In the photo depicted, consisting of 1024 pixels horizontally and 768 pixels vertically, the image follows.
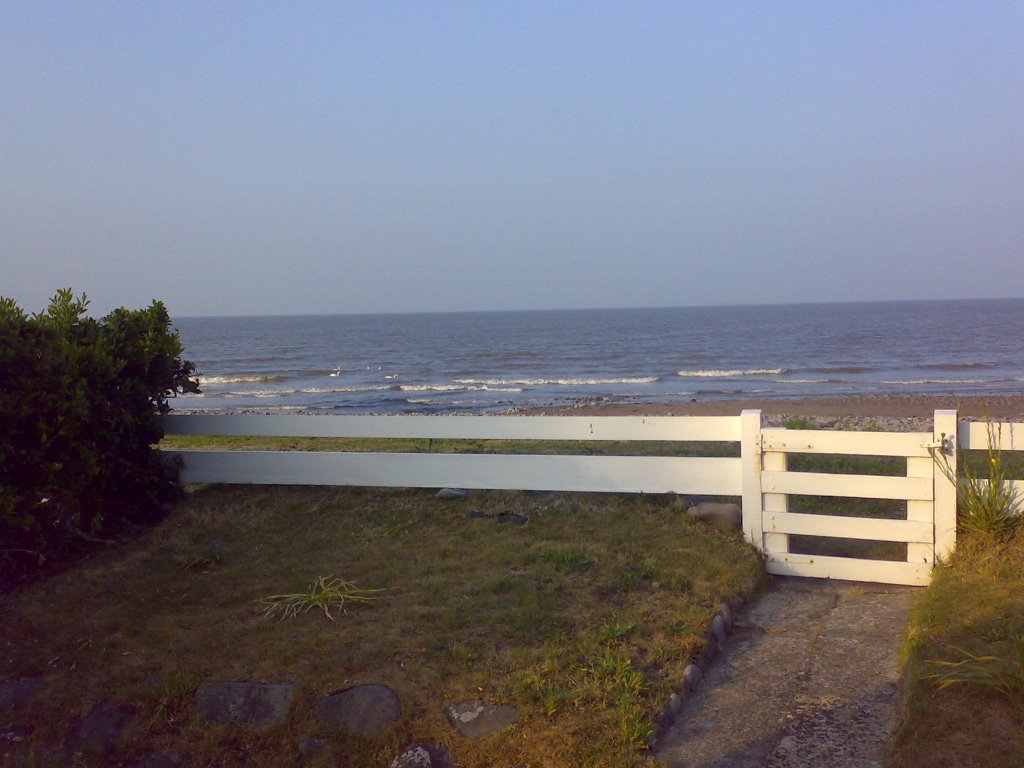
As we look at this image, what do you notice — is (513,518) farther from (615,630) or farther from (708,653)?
(708,653)

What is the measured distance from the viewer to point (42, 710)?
13.8 ft

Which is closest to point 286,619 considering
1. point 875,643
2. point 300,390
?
point 875,643

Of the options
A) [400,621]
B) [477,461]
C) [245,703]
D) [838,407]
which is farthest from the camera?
[838,407]

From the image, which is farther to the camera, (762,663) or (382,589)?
(382,589)

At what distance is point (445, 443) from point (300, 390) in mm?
25503

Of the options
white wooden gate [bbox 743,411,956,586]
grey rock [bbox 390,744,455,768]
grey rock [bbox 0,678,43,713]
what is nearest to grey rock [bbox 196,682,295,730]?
grey rock [bbox 390,744,455,768]

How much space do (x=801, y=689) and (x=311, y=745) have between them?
91.8 inches

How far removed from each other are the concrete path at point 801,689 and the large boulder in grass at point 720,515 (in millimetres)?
679

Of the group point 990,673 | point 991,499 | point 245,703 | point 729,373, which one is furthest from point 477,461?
point 729,373

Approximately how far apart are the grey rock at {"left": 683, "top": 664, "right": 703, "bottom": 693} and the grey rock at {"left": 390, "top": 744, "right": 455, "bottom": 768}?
1216 mm

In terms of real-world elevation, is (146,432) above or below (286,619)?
above

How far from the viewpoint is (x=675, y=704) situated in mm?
4043

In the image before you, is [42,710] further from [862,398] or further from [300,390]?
[300,390]

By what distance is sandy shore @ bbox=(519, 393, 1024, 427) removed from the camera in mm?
21234
